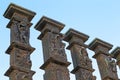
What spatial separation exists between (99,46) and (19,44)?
4642mm

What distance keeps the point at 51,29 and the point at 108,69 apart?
3031 millimetres

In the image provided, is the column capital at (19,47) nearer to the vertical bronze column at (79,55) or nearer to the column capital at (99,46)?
the vertical bronze column at (79,55)

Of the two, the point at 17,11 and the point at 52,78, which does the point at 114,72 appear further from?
the point at 17,11

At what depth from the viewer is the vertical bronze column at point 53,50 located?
13129mm

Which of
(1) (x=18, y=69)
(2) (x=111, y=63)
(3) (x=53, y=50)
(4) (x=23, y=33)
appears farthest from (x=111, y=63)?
(1) (x=18, y=69)

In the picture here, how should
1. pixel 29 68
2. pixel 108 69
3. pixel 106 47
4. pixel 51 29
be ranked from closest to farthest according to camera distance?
pixel 29 68 < pixel 51 29 < pixel 108 69 < pixel 106 47

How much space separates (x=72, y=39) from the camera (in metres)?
15.7

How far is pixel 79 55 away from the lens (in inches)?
595

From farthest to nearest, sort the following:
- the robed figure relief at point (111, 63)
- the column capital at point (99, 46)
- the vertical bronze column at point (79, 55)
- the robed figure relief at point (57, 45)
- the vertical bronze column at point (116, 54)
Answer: the vertical bronze column at point (116, 54)
the column capital at point (99, 46)
the robed figure relief at point (111, 63)
the vertical bronze column at point (79, 55)
the robed figure relief at point (57, 45)

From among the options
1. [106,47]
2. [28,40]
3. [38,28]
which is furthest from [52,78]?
[106,47]

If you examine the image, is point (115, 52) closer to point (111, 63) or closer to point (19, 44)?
point (111, 63)

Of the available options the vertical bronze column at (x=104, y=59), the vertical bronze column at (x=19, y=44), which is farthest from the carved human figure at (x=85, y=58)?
the vertical bronze column at (x=19, y=44)

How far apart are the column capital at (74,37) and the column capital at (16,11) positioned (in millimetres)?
2008

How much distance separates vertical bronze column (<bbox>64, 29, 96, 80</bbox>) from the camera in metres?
14.4
